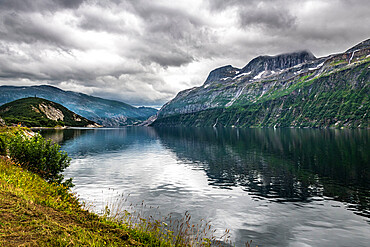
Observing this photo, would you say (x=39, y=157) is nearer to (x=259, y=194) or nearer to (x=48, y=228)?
(x=48, y=228)

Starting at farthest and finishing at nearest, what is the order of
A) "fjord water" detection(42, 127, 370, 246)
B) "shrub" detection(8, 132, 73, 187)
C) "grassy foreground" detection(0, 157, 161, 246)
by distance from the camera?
"shrub" detection(8, 132, 73, 187) → "fjord water" detection(42, 127, 370, 246) → "grassy foreground" detection(0, 157, 161, 246)

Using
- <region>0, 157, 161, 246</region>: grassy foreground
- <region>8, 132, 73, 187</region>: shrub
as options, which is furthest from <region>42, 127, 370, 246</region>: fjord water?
<region>0, 157, 161, 246</region>: grassy foreground

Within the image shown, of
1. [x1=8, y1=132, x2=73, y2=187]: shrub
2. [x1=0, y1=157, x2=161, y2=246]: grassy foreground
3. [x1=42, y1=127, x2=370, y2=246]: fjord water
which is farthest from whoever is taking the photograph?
[x1=8, y1=132, x2=73, y2=187]: shrub

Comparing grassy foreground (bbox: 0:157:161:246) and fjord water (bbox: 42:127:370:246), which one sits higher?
grassy foreground (bbox: 0:157:161:246)

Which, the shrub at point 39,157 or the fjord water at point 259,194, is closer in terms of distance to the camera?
the fjord water at point 259,194

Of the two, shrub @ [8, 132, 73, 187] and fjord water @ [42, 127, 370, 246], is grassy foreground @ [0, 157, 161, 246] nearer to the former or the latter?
fjord water @ [42, 127, 370, 246]

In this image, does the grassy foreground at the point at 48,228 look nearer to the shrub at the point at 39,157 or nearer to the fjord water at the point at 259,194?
the fjord water at the point at 259,194

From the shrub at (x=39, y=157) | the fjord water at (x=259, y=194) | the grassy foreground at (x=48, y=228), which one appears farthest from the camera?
the shrub at (x=39, y=157)

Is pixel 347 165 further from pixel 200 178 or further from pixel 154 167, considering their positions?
pixel 154 167

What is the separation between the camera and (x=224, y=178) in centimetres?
4784

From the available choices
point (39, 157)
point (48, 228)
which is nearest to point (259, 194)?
point (48, 228)

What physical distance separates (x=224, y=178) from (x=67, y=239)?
39.5 m

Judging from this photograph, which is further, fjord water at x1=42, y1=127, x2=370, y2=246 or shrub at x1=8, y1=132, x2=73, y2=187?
shrub at x1=8, y1=132, x2=73, y2=187

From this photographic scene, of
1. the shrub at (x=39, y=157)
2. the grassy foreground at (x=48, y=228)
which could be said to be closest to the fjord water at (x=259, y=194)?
the shrub at (x=39, y=157)
